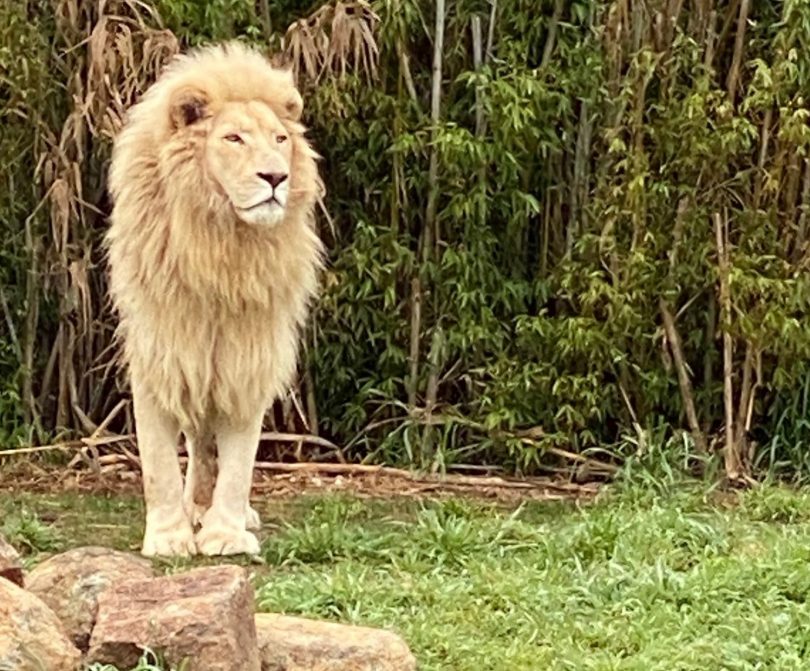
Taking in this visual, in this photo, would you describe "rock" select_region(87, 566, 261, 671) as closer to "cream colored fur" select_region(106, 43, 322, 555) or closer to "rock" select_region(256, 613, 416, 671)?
"rock" select_region(256, 613, 416, 671)

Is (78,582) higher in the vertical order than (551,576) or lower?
higher

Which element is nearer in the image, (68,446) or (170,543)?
(170,543)

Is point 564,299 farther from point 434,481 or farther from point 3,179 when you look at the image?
point 3,179

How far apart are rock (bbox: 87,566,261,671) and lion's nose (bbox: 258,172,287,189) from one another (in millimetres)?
1668

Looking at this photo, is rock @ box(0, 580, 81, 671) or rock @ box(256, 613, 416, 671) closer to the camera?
rock @ box(0, 580, 81, 671)

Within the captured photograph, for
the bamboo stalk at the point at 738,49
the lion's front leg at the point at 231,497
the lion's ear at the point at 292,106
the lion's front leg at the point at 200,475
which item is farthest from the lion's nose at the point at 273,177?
the bamboo stalk at the point at 738,49

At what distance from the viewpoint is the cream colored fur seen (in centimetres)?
492

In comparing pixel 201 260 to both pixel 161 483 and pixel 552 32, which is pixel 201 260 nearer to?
pixel 161 483

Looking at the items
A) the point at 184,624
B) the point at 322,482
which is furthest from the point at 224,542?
the point at 322,482

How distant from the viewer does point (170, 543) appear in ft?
16.5

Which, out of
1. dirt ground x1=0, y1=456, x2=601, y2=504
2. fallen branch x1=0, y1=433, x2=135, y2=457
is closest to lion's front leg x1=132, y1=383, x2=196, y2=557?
dirt ground x1=0, y1=456, x2=601, y2=504

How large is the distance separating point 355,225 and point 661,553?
2689 millimetres

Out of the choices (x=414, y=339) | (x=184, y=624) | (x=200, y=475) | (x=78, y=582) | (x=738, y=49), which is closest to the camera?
(x=184, y=624)

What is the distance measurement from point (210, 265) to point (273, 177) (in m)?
0.39
